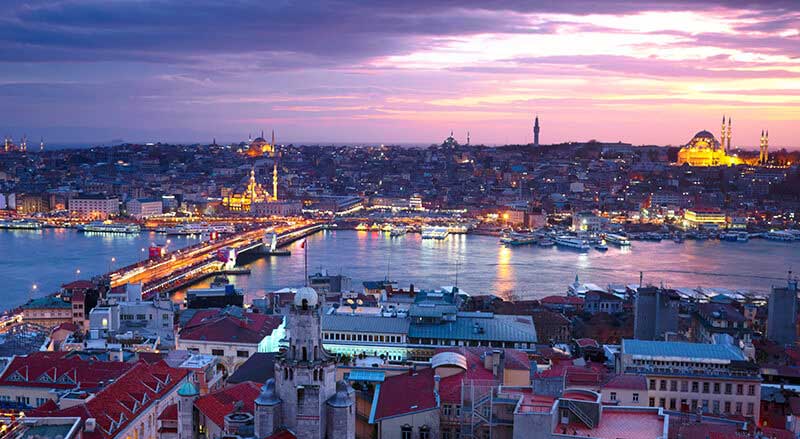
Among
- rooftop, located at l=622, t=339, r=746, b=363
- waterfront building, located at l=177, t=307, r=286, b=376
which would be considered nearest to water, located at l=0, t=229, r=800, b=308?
waterfront building, located at l=177, t=307, r=286, b=376

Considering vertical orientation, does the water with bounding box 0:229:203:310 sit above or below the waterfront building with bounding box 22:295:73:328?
below

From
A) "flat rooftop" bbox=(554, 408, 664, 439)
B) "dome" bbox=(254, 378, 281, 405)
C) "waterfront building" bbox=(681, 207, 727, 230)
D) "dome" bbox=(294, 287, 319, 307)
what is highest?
"dome" bbox=(294, 287, 319, 307)

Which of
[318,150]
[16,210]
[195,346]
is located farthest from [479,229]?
[318,150]

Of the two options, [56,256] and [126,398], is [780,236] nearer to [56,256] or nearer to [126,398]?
[56,256]

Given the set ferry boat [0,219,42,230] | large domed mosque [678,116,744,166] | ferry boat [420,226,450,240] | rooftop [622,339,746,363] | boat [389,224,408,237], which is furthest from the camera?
large domed mosque [678,116,744,166]

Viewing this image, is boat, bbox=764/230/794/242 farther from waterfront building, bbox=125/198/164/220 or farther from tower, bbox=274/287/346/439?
tower, bbox=274/287/346/439

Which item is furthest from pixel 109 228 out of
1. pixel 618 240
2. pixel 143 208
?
pixel 618 240

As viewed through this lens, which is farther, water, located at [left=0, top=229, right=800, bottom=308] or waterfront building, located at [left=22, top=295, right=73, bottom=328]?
water, located at [left=0, top=229, right=800, bottom=308]
